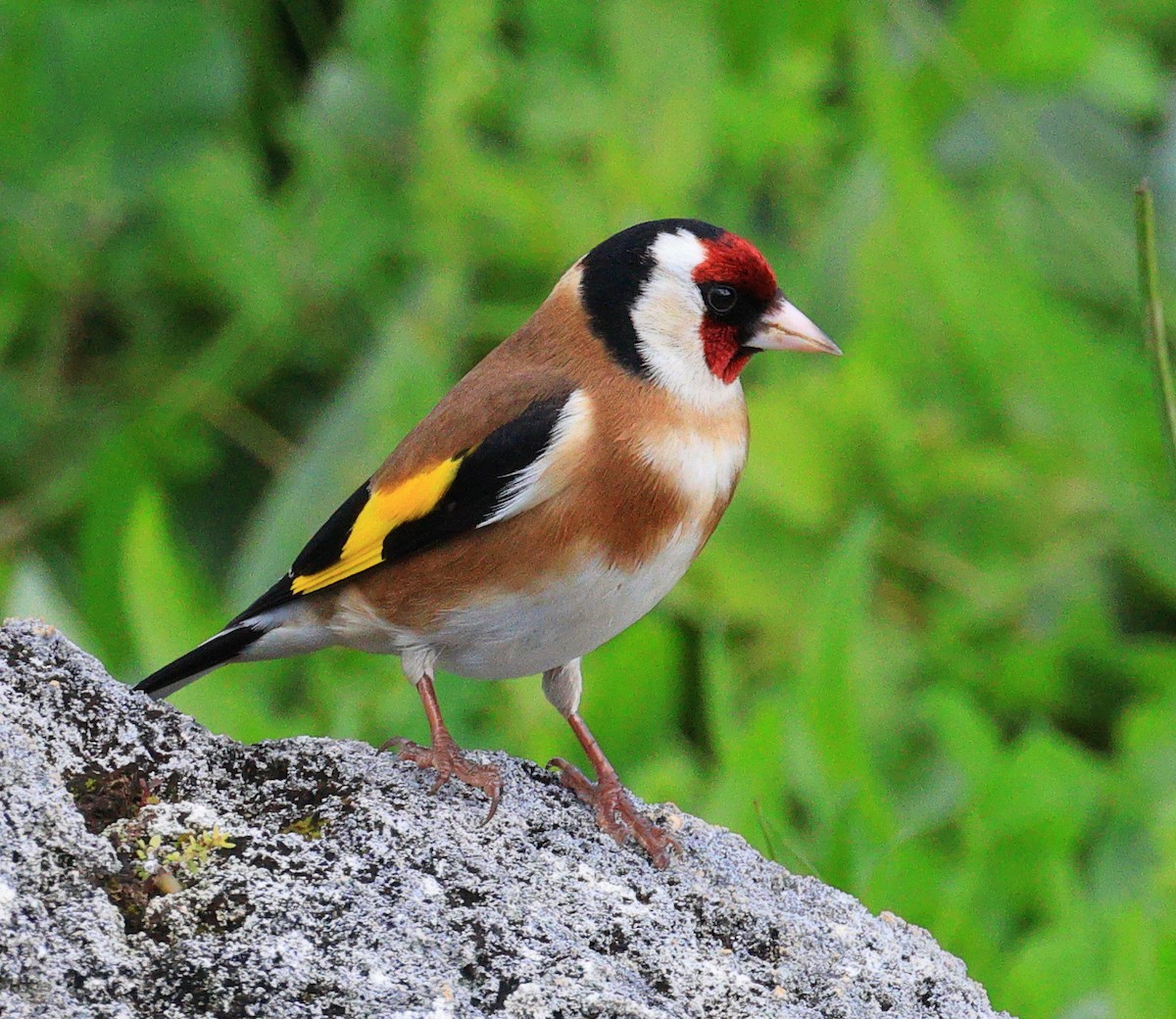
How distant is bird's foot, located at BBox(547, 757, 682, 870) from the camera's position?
2281 millimetres

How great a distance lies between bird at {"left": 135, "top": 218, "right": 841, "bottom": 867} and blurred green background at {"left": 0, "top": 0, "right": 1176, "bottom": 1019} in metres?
1.04

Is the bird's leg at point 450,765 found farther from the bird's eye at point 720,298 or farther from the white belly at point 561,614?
the bird's eye at point 720,298

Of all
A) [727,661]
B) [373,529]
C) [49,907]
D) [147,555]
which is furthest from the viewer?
[727,661]

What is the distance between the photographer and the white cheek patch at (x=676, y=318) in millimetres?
2637

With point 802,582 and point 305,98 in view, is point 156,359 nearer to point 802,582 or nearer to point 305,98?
point 305,98

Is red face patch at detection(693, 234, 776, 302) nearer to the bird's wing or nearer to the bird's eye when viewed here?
the bird's eye

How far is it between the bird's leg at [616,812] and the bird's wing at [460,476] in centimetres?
37

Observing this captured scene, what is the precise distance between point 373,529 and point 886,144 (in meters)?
2.55

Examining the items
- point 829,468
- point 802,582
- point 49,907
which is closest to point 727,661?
Result: point 802,582

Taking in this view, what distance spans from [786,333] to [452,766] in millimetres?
835

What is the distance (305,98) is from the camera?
17.2ft

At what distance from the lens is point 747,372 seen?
16.5ft

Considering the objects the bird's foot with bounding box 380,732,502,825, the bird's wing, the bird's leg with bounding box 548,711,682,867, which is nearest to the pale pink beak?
the bird's wing

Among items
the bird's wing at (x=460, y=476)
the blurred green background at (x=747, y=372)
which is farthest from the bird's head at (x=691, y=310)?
the blurred green background at (x=747, y=372)
